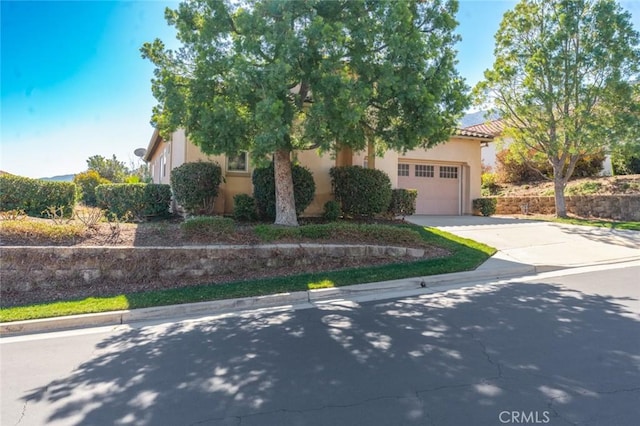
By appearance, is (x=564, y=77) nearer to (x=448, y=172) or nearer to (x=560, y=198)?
(x=560, y=198)

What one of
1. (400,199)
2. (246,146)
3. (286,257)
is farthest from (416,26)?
(400,199)

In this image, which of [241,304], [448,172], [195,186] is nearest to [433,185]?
[448,172]

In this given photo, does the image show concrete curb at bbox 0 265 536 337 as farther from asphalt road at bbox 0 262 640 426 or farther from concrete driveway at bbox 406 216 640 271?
concrete driveway at bbox 406 216 640 271

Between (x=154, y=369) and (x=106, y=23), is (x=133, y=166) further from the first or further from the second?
(x=154, y=369)

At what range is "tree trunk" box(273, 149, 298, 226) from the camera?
9.34m

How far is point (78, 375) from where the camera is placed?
12.2 ft

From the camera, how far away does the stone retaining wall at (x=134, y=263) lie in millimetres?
6883

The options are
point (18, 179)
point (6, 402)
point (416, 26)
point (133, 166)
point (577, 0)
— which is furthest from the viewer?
point (133, 166)

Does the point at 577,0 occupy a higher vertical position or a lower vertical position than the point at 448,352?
higher

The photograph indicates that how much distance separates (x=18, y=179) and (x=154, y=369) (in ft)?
32.6

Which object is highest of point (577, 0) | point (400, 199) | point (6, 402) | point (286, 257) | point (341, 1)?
point (577, 0)

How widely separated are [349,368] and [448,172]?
15381 mm

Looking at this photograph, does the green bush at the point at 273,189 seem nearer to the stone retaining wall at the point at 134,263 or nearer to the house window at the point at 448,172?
the stone retaining wall at the point at 134,263

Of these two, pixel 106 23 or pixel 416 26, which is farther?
pixel 106 23
